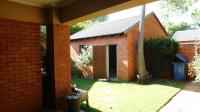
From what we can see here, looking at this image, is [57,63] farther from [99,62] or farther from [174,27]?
[174,27]

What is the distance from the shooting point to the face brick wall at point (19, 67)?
17.4 feet

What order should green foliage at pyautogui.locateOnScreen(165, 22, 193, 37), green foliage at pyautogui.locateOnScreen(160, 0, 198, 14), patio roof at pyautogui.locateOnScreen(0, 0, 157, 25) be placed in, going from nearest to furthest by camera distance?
patio roof at pyautogui.locateOnScreen(0, 0, 157, 25) → green foliage at pyautogui.locateOnScreen(160, 0, 198, 14) → green foliage at pyautogui.locateOnScreen(165, 22, 193, 37)

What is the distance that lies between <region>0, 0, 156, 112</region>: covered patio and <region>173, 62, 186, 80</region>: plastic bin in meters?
8.86

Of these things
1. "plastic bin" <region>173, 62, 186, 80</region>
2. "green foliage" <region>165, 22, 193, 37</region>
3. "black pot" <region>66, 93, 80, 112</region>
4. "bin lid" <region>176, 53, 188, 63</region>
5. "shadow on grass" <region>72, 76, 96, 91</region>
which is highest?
"green foliage" <region>165, 22, 193, 37</region>

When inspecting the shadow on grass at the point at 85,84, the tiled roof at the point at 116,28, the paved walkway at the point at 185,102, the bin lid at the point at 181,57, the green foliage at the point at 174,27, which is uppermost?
the green foliage at the point at 174,27

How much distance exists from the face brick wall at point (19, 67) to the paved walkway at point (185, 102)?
14.2ft

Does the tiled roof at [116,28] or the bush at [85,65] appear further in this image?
the bush at [85,65]

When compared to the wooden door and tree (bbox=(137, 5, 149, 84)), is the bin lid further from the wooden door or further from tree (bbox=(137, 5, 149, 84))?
the wooden door

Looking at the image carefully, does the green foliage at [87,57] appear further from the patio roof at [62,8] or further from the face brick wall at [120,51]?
the patio roof at [62,8]

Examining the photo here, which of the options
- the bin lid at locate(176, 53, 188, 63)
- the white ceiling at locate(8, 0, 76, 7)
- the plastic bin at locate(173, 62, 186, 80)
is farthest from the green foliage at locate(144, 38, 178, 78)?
the white ceiling at locate(8, 0, 76, 7)

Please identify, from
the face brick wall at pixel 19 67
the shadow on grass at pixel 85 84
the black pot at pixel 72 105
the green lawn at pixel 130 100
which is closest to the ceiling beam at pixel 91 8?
the face brick wall at pixel 19 67

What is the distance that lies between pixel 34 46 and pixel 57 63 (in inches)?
35.0

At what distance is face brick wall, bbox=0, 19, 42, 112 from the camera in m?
5.29

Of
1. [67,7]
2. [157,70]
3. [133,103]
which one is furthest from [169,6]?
[67,7]
